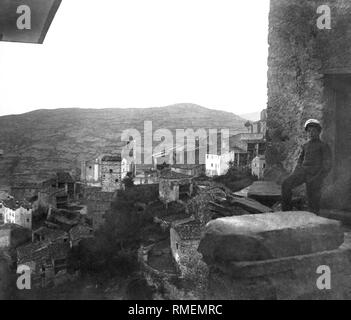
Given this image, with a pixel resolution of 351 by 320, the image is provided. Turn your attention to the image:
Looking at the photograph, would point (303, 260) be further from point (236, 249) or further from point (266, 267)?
point (236, 249)

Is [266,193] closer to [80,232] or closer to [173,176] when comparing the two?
[80,232]

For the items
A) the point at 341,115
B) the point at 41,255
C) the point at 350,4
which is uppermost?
the point at 350,4

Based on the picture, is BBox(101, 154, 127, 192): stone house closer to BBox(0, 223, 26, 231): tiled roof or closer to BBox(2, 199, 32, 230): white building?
BBox(2, 199, 32, 230): white building

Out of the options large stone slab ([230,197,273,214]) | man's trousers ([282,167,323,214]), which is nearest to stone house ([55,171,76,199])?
large stone slab ([230,197,273,214])

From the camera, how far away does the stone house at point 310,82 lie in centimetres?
431

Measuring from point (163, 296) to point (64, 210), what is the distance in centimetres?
2192

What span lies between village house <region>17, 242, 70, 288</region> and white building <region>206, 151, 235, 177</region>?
62.6 feet

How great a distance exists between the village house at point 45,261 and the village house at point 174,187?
11048mm

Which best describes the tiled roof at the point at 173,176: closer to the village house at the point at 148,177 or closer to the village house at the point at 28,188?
the village house at the point at 148,177

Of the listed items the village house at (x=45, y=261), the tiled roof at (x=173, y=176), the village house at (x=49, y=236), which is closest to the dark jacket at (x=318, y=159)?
the village house at (x=45, y=261)

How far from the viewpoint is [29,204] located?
38.3 m

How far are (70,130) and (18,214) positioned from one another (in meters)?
25.5

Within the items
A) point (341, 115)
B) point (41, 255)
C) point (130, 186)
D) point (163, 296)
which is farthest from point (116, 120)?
point (341, 115)
